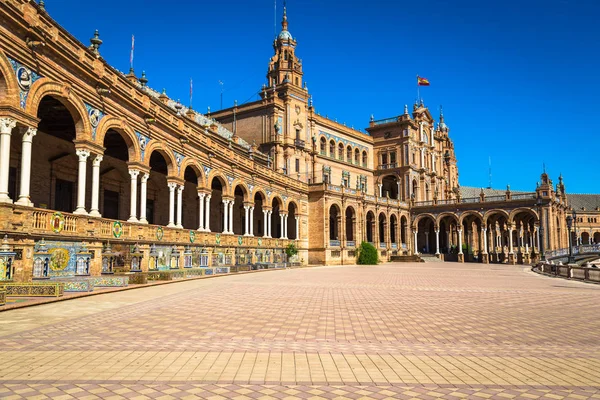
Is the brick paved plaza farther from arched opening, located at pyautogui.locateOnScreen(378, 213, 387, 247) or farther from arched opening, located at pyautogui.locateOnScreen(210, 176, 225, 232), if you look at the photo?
arched opening, located at pyautogui.locateOnScreen(378, 213, 387, 247)

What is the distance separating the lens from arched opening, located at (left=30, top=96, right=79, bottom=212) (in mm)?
19703

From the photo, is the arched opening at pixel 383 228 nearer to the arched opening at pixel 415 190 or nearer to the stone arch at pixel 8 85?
the arched opening at pixel 415 190

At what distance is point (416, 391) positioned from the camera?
507 cm

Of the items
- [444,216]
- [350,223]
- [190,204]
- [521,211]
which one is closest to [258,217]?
[190,204]

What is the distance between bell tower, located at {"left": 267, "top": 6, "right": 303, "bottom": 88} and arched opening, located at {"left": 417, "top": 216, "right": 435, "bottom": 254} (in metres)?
28.6

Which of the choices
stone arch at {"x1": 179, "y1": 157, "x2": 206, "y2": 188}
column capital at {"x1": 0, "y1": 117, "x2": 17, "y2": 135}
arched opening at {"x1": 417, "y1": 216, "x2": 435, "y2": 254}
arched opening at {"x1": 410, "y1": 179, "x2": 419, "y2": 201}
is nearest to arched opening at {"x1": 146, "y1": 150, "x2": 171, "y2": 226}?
stone arch at {"x1": 179, "y1": 157, "x2": 206, "y2": 188}

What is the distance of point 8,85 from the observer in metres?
14.0

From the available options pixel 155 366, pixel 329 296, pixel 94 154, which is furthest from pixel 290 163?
pixel 155 366

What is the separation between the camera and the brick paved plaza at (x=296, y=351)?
16.9ft

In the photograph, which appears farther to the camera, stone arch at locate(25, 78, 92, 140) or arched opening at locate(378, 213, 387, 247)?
arched opening at locate(378, 213, 387, 247)

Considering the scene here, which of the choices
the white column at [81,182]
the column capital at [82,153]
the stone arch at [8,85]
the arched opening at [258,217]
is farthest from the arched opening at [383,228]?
the stone arch at [8,85]

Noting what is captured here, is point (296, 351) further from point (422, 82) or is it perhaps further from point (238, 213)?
point (422, 82)

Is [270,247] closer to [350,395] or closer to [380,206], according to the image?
[380,206]

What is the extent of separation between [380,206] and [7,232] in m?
48.5
